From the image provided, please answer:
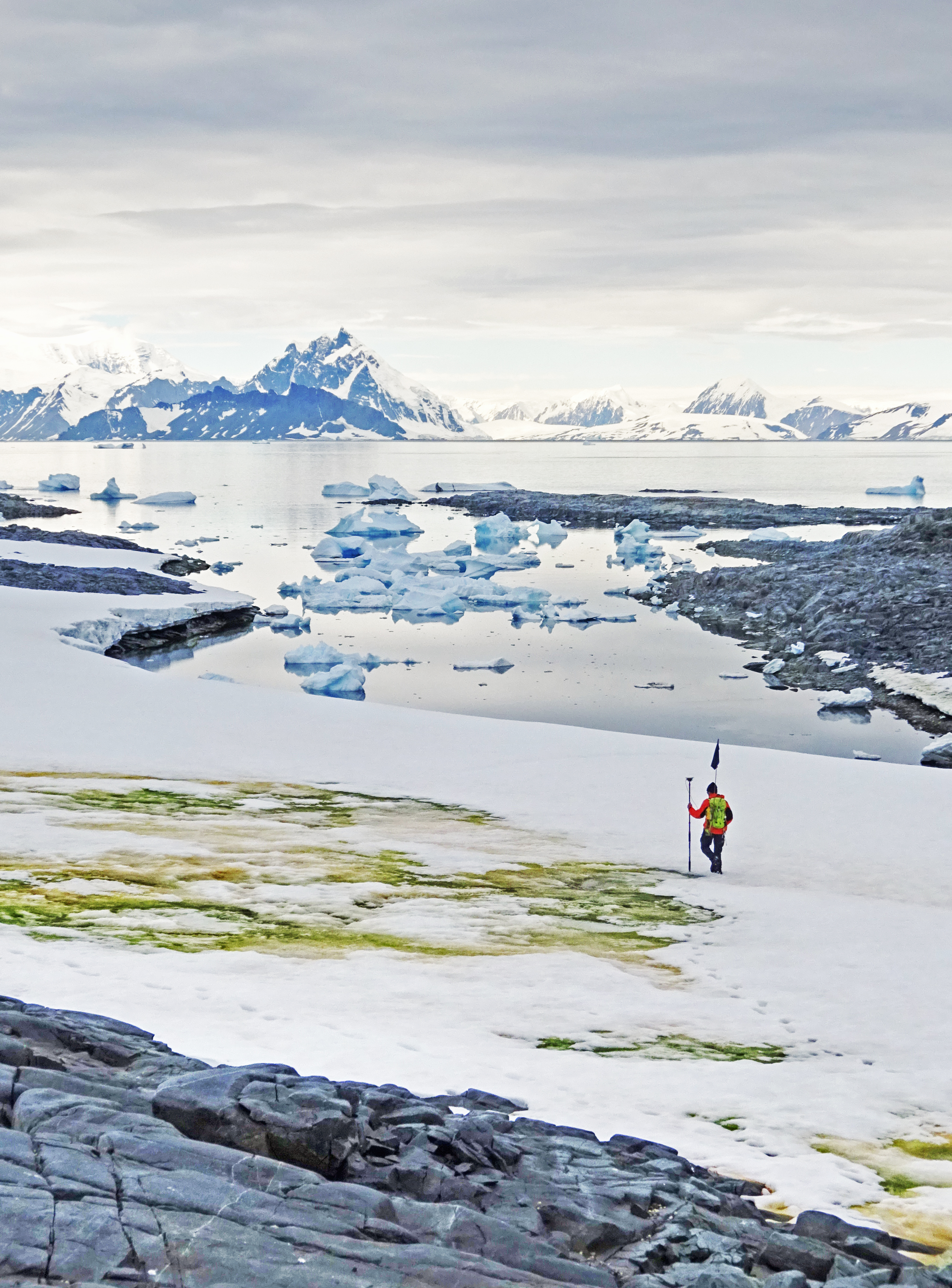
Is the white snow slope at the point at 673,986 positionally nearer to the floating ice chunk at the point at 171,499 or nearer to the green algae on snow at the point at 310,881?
the green algae on snow at the point at 310,881

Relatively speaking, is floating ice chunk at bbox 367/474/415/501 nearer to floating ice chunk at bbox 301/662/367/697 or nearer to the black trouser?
floating ice chunk at bbox 301/662/367/697

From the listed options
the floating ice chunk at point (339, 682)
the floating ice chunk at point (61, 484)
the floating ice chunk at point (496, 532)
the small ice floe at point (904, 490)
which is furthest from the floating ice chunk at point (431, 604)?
the floating ice chunk at point (61, 484)

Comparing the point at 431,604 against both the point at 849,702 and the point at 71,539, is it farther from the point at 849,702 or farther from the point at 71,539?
the point at 849,702

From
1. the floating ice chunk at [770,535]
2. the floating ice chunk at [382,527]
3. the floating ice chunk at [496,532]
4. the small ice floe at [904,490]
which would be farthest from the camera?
the small ice floe at [904,490]

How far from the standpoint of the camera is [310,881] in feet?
42.4

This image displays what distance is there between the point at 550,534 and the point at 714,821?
60263 mm

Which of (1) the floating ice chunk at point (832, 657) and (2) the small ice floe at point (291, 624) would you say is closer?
(1) the floating ice chunk at point (832, 657)

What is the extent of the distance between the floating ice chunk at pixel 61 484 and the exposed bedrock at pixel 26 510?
2099cm

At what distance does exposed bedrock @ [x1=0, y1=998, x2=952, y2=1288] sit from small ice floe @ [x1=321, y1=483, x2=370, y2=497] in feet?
332

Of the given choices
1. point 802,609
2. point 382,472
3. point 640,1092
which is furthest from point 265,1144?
point 382,472

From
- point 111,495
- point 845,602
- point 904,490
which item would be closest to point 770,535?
point 845,602

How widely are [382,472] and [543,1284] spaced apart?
182 meters

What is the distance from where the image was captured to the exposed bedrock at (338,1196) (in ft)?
17.0

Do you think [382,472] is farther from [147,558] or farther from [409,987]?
[409,987]
